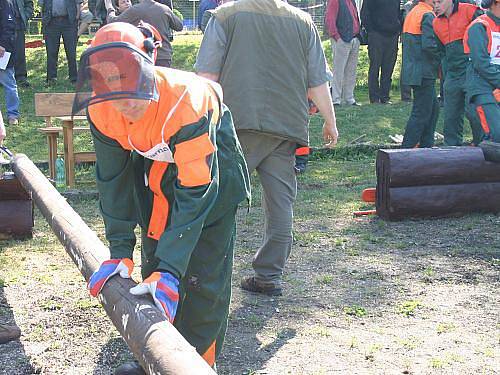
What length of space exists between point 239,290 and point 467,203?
306 centimetres

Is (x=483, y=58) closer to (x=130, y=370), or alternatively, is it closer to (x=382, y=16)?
(x=130, y=370)

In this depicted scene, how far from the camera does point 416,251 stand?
707cm

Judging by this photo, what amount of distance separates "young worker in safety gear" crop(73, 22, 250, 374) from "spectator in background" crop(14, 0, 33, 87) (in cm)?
1141

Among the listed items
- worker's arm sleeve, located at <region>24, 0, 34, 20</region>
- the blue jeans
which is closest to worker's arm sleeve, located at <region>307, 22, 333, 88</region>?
the blue jeans

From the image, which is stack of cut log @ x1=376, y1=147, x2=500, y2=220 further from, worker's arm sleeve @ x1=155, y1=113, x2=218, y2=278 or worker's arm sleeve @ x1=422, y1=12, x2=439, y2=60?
worker's arm sleeve @ x1=155, y1=113, x2=218, y2=278

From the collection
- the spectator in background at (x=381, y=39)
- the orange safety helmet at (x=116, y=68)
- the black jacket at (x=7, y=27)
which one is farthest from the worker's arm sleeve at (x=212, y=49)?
the spectator in background at (x=381, y=39)

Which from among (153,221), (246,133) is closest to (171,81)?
(153,221)

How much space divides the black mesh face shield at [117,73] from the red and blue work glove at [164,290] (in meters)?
0.65

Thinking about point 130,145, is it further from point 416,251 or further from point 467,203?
point 467,203

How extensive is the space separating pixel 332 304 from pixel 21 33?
1101 cm

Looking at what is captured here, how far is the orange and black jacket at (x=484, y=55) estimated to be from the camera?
823 centimetres

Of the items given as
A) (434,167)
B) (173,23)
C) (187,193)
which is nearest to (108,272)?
(187,193)

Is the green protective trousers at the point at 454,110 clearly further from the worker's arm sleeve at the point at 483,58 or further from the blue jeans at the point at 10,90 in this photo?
the blue jeans at the point at 10,90

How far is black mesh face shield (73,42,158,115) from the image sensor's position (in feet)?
9.83
